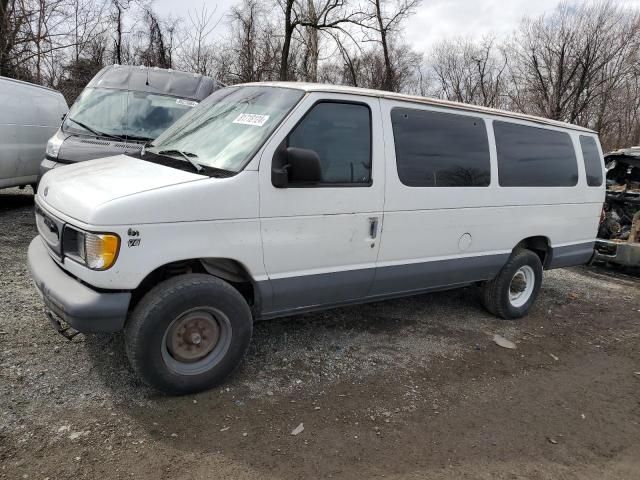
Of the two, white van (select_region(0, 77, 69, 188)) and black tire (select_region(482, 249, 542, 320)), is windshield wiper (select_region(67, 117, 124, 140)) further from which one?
black tire (select_region(482, 249, 542, 320))

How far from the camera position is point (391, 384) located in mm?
3938

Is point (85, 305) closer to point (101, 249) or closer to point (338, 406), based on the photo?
point (101, 249)

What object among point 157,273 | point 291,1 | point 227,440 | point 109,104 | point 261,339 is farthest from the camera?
point 291,1

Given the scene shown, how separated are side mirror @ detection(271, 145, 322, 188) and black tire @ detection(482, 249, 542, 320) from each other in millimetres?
2784

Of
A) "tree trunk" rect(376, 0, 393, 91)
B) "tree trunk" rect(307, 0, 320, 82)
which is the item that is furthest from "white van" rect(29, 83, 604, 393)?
"tree trunk" rect(376, 0, 393, 91)

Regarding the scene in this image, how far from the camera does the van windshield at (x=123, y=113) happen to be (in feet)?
23.1

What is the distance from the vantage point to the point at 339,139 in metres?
3.85

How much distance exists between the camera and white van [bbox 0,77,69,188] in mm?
7840

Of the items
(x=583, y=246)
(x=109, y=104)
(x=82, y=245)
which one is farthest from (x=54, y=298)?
(x=583, y=246)

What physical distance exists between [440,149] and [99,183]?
275cm

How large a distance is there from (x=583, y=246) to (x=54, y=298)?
5540 mm

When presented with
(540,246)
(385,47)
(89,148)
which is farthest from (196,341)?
(385,47)

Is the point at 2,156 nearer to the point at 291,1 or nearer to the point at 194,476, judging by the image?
the point at 194,476

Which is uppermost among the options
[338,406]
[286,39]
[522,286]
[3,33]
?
[286,39]
